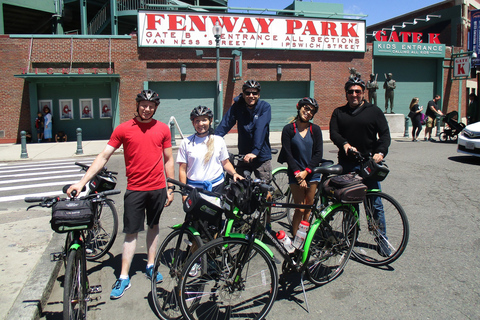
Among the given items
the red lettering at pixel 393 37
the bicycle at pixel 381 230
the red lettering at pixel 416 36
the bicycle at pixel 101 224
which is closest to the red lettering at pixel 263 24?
the red lettering at pixel 393 37

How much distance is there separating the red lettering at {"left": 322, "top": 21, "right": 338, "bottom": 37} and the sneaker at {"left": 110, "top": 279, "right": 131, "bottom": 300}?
22878mm

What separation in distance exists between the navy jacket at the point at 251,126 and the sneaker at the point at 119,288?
209 centimetres

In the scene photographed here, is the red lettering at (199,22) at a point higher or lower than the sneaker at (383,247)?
higher

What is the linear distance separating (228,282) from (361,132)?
248 centimetres

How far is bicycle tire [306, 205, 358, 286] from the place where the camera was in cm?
414

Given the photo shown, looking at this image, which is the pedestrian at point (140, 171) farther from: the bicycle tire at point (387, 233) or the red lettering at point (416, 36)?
the red lettering at point (416, 36)

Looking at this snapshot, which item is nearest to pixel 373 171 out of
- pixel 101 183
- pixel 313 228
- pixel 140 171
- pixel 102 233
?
pixel 313 228

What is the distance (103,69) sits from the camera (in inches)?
856

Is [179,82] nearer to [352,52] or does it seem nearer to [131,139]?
[352,52]

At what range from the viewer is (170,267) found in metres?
3.78

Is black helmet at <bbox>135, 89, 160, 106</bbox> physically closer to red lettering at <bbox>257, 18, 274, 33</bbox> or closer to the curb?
the curb

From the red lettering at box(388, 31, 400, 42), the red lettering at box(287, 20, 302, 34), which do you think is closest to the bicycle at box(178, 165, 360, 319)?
the red lettering at box(287, 20, 302, 34)

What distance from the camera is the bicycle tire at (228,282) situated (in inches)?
129

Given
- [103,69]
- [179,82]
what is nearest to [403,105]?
[179,82]
